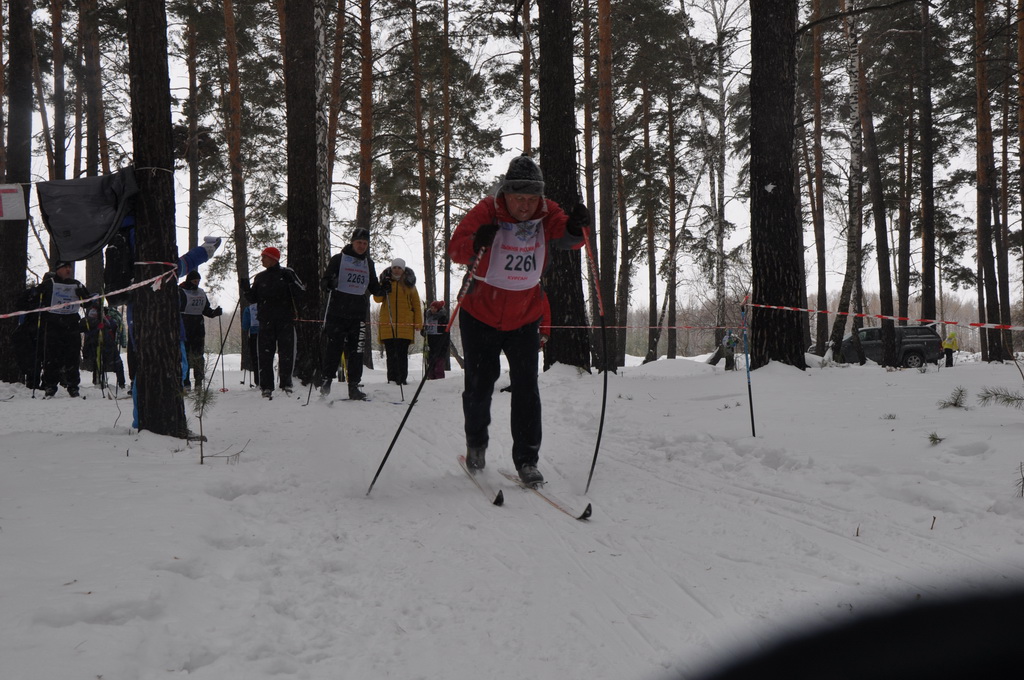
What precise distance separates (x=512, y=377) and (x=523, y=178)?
131cm

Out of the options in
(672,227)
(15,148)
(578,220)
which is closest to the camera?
(578,220)

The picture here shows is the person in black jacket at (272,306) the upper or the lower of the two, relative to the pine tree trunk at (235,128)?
lower

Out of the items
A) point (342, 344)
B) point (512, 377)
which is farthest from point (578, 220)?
point (342, 344)

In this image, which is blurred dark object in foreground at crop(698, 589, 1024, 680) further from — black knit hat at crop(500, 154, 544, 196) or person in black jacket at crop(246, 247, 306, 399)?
person in black jacket at crop(246, 247, 306, 399)

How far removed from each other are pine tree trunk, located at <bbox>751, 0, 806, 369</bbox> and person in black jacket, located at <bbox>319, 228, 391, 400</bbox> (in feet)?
16.3

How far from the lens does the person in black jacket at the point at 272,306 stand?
906 centimetres

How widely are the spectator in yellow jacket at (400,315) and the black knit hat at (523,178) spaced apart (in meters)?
6.30

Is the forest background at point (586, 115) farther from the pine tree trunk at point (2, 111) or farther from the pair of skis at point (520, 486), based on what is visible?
the pair of skis at point (520, 486)

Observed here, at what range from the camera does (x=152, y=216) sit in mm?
5152

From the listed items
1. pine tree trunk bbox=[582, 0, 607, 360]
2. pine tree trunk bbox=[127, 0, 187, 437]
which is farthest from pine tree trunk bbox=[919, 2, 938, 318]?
pine tree trunk bbox=[127, 0, 187, 437]

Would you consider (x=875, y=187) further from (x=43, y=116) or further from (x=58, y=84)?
(x=43, y=116)

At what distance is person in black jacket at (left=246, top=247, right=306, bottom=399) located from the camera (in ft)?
29.7

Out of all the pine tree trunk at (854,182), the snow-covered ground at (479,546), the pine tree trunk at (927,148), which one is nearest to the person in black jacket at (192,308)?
the snow-covered ground at (479,546)

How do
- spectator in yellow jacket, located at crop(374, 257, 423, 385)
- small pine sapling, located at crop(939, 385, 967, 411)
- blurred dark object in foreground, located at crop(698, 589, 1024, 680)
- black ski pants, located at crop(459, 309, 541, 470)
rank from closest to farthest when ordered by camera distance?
1. blurred dark object in foreground, located at crop(698, 589, 1024, 680)
2. black ski pants, located at crop(459, 309, 541, 470)
3. small pine sapling, located at crop(939, 385, 967, 411)
4. spectator in yellow jacket, located at crop(374, 257, 423, 385)
